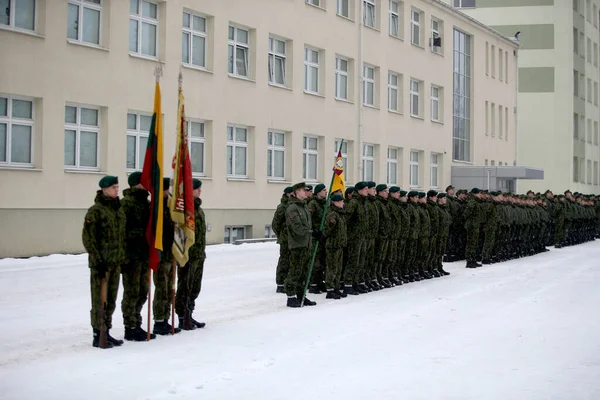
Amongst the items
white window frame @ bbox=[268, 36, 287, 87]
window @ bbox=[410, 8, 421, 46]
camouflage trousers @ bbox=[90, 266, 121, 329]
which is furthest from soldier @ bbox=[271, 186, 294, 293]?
window @ bbox=[410, 8, 421, 46]

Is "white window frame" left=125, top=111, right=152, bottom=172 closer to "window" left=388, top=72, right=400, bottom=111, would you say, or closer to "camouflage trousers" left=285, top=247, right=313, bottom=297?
"camouflage trousers" left=285, top=247, right=313, bottom=297

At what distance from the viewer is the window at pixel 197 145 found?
27.4 metres

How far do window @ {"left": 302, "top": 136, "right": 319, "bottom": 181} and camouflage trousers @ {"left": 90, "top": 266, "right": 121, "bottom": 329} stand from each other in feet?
76.0

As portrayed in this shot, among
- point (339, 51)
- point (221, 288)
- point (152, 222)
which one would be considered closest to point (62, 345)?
point (152, 222)

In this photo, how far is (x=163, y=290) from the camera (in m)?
10.9

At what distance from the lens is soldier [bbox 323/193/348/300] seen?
15008mm

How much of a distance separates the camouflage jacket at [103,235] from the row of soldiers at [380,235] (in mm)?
4215

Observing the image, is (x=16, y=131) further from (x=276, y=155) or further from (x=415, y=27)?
(x=415, y=27)

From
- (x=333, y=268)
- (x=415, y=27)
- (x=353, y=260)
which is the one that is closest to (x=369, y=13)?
(x=415, y=27)

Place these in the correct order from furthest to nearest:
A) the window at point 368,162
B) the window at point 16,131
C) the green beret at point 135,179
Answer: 1. the window at point 368,162
2. the window at point 16,131
3. the green beret at point 135,179

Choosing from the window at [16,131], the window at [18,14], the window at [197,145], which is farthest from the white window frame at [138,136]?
the window at [18,14]

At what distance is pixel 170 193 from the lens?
36.8 ft

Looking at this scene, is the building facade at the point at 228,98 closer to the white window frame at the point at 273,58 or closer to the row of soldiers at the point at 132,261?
the white window frame at the point at 273,58

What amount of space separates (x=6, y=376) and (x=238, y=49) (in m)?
22.4
